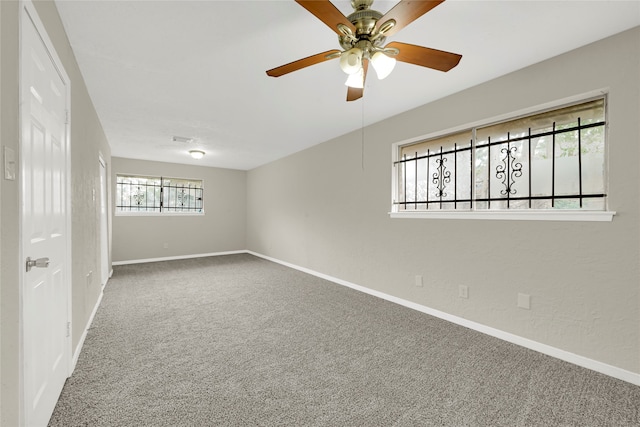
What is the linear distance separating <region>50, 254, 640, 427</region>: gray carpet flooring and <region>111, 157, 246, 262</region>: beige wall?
337cm

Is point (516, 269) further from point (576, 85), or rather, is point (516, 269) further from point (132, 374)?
point (132, 374)

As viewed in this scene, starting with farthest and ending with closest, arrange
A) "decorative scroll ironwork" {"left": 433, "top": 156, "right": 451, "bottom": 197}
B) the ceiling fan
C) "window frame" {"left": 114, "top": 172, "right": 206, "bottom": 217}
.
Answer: "window frame" {"left": 114, "top": 172, "right": 206, "bottom": 217} → "decorative scroll ironwork" {"left": 433, "top": 156, "right": 451, "bottom": 197} → the ceiling fan

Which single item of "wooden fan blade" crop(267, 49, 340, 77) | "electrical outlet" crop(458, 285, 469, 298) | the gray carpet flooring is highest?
"wooden fan blade" crop(267, 49, 340, 77)

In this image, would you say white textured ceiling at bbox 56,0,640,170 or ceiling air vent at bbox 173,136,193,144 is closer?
white textured ceiling at bbox 56,0,640,170

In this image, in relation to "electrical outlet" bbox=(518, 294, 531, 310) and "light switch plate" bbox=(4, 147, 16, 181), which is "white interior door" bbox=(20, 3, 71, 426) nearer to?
"light switch plate" bbox=(4, 147, 16, 181)

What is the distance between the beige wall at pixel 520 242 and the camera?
1839 mm

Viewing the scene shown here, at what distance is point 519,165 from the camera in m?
2.44

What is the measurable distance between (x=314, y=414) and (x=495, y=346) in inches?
67.6

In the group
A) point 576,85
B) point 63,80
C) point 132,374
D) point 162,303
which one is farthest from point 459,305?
point 63,80

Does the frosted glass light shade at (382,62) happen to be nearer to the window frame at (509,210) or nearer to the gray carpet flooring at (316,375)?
the window frame at (509,210)

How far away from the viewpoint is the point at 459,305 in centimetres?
275

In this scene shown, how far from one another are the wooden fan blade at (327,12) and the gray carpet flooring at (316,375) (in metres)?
2.09

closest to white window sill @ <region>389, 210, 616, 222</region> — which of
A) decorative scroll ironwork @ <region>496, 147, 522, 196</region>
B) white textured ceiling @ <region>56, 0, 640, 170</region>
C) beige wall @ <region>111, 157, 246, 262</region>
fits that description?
decorative scroll ironwork @ <region>496, 147, 522, 196</region>

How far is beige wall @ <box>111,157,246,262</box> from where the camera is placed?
5840mm
